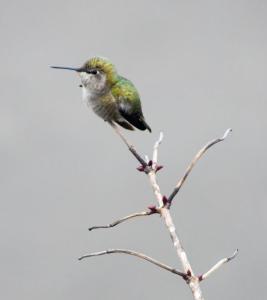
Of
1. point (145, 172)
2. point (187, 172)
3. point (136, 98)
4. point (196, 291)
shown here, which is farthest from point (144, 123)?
→ point (196, 291)

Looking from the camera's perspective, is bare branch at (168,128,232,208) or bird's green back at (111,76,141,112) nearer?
bare branch at (168,128,232,208)

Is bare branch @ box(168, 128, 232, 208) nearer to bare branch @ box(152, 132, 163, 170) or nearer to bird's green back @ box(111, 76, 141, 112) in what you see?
bare branch @ box(152, 132, 163, 170)

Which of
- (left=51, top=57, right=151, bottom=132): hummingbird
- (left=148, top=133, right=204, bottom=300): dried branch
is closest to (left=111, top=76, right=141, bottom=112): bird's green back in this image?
(left=51, top=57, right=151, bottom=132): hummingbird

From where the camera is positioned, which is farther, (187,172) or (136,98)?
(136,98)

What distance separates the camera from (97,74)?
2.66 ft

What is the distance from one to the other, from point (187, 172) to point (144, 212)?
0.09 metres

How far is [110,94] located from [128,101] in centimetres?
4

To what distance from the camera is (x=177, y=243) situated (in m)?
0.60

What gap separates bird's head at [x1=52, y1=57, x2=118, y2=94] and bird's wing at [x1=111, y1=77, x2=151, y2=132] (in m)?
0.03

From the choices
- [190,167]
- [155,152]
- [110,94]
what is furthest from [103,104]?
[190,167]

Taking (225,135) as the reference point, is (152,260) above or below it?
below

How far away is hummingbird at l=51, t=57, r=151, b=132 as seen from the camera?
0.81 m

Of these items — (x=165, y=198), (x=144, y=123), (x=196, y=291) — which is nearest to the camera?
(x=196, y=291)

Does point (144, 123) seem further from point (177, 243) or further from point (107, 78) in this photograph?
point (177, 243)
